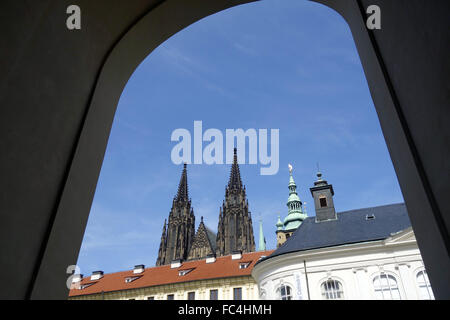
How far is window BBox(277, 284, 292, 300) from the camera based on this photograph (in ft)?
59.7

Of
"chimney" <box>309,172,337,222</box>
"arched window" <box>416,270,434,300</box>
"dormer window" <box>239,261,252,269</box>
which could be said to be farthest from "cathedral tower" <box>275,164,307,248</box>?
"arched window" <box>416,270,434,300</box>

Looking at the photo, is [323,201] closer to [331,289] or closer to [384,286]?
[331,289]

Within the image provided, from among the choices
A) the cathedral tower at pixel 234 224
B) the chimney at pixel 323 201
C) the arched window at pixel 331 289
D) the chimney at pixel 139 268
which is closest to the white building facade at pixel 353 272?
the arched window at pixel 331 289

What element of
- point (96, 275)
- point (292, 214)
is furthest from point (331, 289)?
point (292, 214)

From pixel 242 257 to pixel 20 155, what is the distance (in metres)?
34.1

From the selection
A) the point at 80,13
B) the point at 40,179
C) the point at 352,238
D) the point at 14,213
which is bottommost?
the point at 14,213

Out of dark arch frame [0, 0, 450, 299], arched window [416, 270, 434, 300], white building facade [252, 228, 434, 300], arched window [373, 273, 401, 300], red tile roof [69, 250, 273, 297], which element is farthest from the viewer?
red tile roof [69, 250, 273, 297]

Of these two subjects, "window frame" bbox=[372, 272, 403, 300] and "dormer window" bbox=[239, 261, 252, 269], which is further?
"dormer window" bbox=[239, 261, 252, 269]

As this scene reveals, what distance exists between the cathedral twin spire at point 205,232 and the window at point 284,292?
43.1 meters

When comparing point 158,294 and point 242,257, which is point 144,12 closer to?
point 158,294

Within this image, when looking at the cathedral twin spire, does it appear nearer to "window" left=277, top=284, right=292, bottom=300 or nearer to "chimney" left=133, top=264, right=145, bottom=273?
"chimney" left=133, top=264, right=145, bottom=273

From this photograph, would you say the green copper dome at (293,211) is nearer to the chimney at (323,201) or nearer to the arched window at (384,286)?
the chimney at (323,201)

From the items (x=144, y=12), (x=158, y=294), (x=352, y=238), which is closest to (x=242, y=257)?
(x=158, y=294)

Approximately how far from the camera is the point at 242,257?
34312 mm
